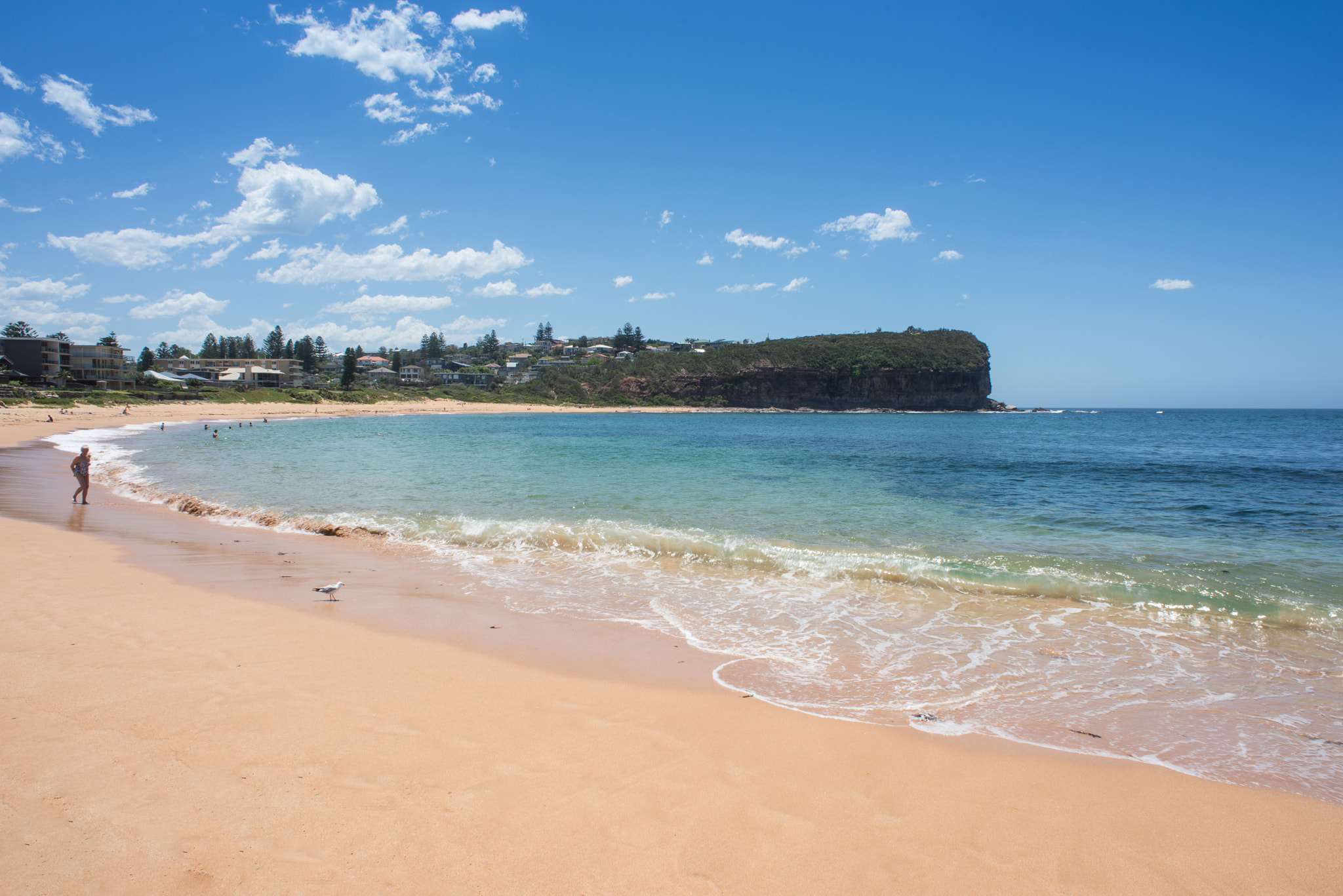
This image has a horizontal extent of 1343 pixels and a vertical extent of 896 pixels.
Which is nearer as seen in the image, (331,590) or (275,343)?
(331,590)

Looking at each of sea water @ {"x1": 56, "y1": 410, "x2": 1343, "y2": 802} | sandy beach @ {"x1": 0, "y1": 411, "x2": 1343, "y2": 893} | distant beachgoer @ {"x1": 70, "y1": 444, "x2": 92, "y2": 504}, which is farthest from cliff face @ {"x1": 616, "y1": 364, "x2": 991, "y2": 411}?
sandy beach @ {"x1": 0, "y1": 411, "x2": 1343, "y2": 893}

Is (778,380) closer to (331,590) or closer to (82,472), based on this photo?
(82,472)

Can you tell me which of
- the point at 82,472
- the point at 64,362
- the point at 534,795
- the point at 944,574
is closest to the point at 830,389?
the point at 944,574

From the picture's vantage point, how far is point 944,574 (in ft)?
28.9

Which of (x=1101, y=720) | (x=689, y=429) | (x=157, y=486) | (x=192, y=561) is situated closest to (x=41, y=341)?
(x=689, y=429)

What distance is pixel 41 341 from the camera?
67.8 meters

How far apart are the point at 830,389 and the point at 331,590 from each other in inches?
4210

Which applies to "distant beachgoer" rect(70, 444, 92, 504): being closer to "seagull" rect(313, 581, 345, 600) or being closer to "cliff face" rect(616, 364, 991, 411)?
"seagull" rect(313, 581, 345, 600)

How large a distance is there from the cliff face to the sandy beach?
103374mm

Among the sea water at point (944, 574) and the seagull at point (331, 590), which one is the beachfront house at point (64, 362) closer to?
the sea water at point (944, 574)

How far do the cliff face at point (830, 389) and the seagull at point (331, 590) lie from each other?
330 feet

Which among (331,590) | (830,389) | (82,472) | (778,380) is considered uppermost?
(778,380)

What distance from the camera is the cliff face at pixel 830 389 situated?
353ft

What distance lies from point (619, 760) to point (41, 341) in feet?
313
